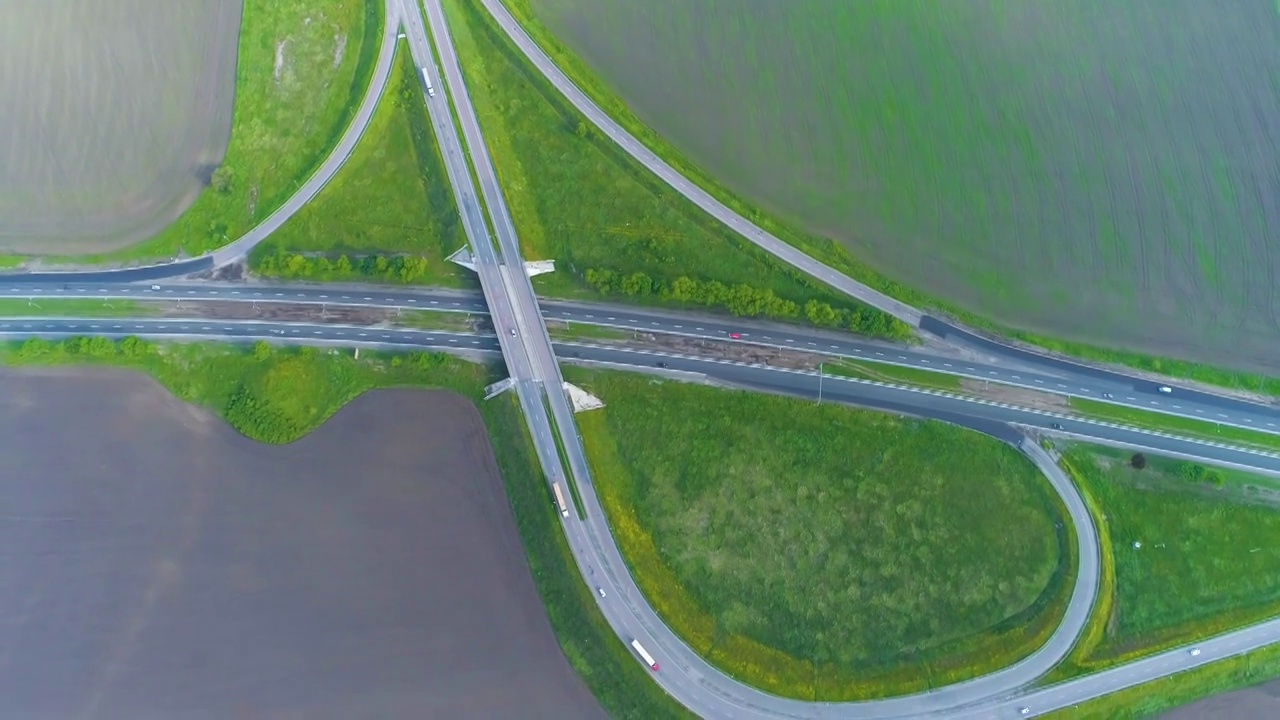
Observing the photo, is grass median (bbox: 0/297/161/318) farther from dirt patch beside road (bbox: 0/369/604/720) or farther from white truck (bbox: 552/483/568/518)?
white truck (bbox: 552/483/568/518)

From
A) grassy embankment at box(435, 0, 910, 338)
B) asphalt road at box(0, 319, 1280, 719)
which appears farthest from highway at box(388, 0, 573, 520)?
grassy embankment at box(435, 0, 910, 338)

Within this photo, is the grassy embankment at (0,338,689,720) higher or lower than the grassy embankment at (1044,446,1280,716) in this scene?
higher

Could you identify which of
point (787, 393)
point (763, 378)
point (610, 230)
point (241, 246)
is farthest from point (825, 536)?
point (241, 246)

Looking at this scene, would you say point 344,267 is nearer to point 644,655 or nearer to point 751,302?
point 751,302

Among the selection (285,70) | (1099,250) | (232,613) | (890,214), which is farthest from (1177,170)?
(232,613)

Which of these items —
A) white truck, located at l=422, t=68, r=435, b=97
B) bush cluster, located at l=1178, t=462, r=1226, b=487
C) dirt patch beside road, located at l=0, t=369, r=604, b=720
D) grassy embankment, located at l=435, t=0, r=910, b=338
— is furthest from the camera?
white truck, located at l=422, t=68, r=435, b=97

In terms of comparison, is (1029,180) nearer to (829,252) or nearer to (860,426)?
(829,252)
